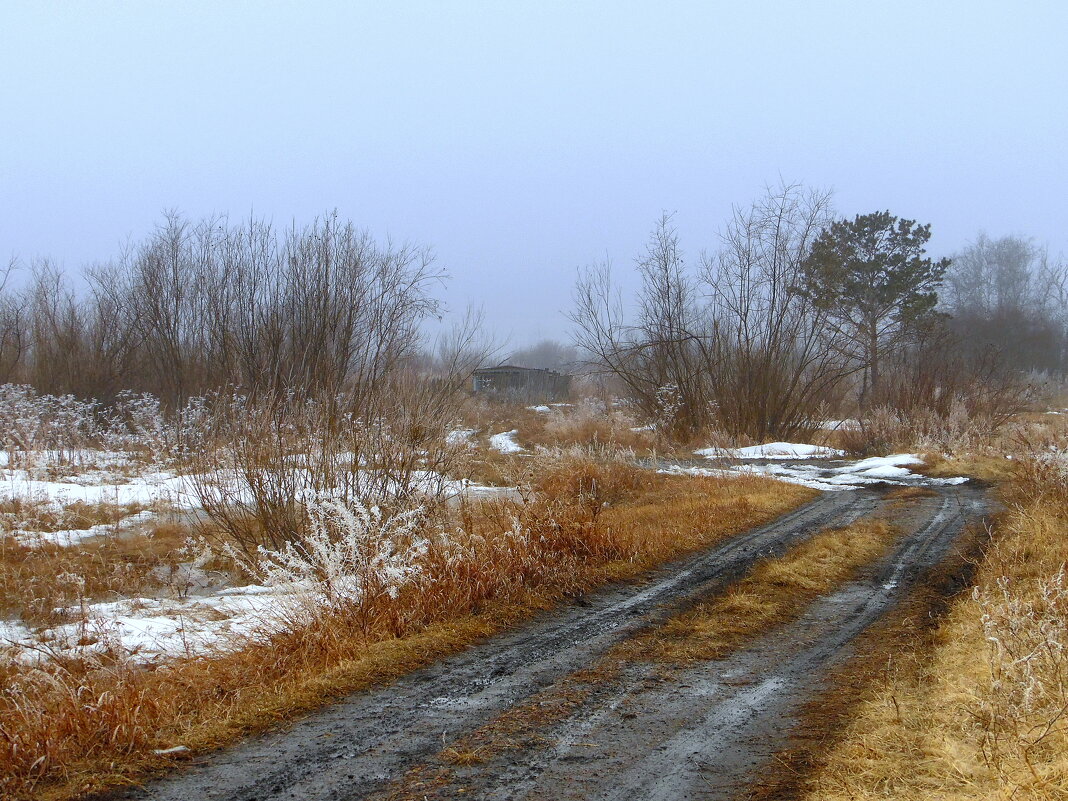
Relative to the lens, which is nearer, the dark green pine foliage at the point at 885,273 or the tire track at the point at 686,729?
the tire track at the point at 686,729

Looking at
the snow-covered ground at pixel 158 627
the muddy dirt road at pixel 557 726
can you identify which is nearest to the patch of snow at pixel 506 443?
the snow-covered ground at pixel 158 627

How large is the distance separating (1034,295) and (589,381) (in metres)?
39.1

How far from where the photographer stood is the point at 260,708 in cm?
413

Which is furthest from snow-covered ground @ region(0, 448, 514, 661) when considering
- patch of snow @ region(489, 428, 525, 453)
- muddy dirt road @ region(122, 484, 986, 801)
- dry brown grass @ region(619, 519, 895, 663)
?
patch of snow @ region(489, 428, 525, 453)

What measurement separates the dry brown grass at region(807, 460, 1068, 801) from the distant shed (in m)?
40.4

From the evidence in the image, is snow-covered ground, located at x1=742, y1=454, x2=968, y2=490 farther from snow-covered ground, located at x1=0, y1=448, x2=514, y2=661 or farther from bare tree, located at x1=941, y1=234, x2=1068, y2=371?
bare tree, located at x1=941, y1=234, x2=1068, y2=371

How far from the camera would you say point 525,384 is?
49.4 m

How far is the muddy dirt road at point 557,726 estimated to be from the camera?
3385 mm

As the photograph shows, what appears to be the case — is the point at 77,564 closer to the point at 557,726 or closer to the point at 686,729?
the point at 557,726

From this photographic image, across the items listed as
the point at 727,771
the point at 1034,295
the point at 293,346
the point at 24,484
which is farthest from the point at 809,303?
the point at 1034,295

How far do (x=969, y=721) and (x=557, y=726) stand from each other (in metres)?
1.99

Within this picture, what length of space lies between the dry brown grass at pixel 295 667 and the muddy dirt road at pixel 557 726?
0.23m

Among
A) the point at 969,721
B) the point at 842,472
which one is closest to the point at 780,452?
the point at 842,472

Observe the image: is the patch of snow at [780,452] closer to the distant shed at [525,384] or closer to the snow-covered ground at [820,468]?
the snow-covered ground at [820,468]
